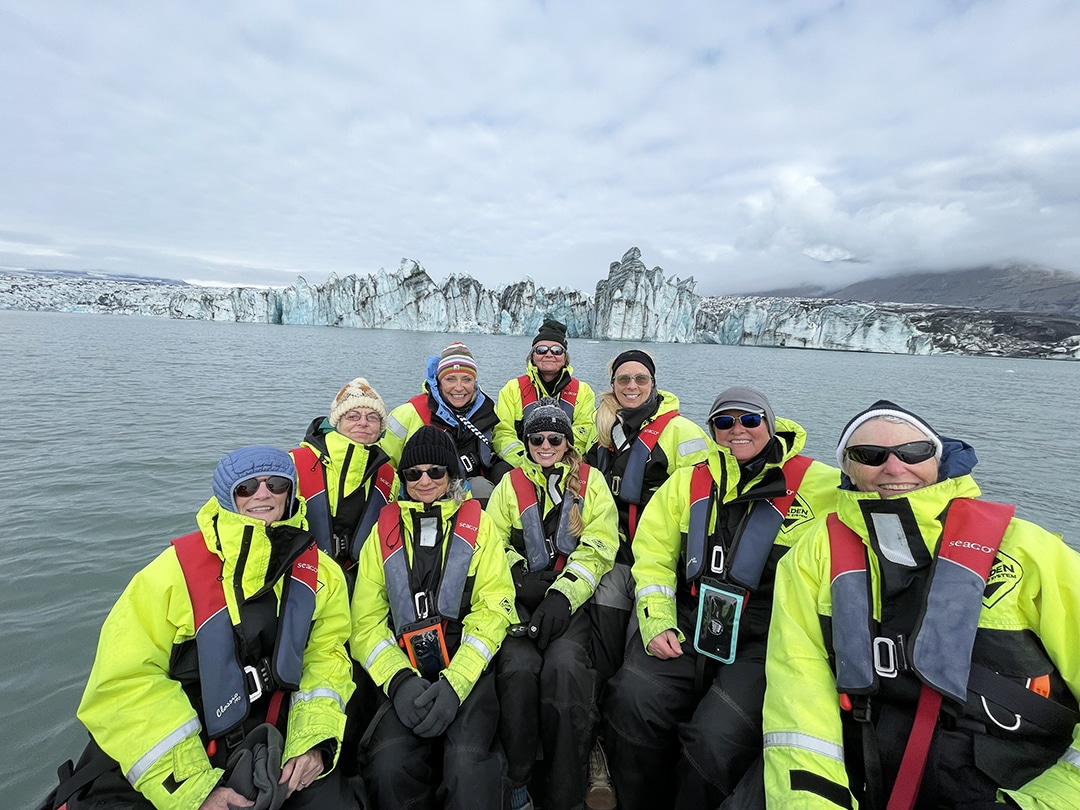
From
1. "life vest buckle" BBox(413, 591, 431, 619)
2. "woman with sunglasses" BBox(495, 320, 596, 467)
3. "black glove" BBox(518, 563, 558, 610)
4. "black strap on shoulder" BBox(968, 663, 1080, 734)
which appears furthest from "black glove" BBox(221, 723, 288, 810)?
"woman with sunglasses" BBox(495, 320, 596, 467)

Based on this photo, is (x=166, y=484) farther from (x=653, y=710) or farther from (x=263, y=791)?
(x=653, y=710)

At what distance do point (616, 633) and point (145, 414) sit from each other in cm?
1323

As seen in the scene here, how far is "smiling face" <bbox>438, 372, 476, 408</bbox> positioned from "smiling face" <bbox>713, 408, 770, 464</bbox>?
2.63 meters

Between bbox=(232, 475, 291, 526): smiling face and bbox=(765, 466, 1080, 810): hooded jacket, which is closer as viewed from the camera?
bbox=(765, 466, 1080, 810): hooded jacket

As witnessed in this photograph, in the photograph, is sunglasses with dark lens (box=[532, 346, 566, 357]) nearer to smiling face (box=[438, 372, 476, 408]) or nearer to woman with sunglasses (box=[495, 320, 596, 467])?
woman with sunglasses (box=[495, 320, 596, 467])

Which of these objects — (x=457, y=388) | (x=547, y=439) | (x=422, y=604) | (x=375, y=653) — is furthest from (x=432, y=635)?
(x=457, y=388)

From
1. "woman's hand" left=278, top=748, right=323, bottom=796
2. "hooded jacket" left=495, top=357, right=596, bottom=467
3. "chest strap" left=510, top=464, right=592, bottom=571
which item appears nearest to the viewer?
"woman's hand" left=278, top=748, right=323, bottom=796

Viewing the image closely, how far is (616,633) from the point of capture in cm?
292

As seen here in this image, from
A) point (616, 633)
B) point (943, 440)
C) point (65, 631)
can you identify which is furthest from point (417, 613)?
point (65, 631)

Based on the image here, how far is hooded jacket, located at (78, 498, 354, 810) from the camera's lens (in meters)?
1.80

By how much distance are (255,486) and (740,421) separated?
239cm

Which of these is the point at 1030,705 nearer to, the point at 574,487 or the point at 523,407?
the point at 574,487

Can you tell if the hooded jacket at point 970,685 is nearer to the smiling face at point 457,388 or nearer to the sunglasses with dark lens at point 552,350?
the smiling face at point 457,388

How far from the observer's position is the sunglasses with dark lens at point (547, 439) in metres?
→ 3.14
